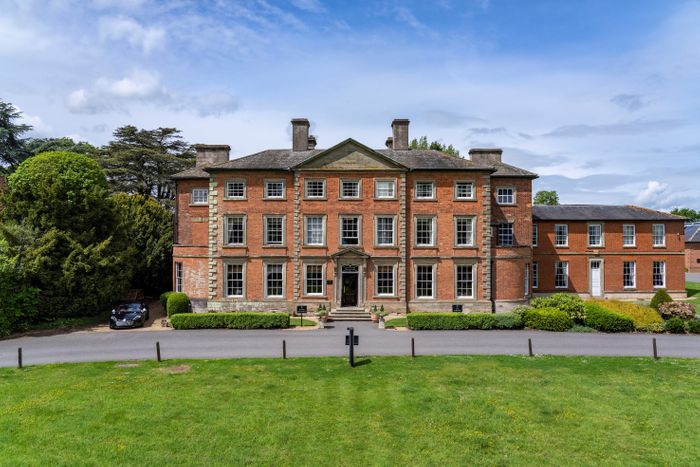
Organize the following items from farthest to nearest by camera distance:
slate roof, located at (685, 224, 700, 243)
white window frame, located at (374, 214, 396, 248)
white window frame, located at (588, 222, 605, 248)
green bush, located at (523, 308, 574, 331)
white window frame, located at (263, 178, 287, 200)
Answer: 1. slate roof, located at (685, 224, 700, 243)
2. white window frame, located at (588, 222, 605, 248)
3. white window frame, located at (263, 178, 287, 200)
4. white window frame, located at (374, 214, 396, 248)
5. green bush, located at (523, 308, 574, 331)

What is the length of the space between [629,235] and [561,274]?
23.6ft

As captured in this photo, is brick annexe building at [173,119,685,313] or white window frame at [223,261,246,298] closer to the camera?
brick annexe building at [173,119,685,313]

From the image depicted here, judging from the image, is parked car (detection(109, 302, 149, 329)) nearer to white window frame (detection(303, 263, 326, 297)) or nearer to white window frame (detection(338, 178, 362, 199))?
white window frame (detection(303, 263, 326, 297))

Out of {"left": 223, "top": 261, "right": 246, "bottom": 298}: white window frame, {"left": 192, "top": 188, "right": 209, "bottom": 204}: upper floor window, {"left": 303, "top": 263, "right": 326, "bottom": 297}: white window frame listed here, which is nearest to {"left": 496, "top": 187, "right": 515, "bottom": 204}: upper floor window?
{"left": 303, "top": 263, "right": 326, "bottom": 297}: white window frame

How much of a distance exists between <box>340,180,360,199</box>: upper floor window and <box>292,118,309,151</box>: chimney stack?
17.9 ft

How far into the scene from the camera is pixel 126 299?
33.3m

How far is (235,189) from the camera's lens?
30797mm

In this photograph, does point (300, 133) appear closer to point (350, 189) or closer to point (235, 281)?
point (350, 189)

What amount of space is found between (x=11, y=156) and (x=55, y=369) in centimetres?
3447

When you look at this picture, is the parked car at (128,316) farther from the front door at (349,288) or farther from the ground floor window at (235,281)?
the front door at (349,288)

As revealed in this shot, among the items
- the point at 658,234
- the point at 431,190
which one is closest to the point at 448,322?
the point at 431,190

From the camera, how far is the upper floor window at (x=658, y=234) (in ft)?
120

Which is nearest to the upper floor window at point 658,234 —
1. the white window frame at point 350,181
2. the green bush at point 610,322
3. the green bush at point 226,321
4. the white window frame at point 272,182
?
the green bush at point 610,322

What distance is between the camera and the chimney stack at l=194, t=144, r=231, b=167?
34.4 meters
